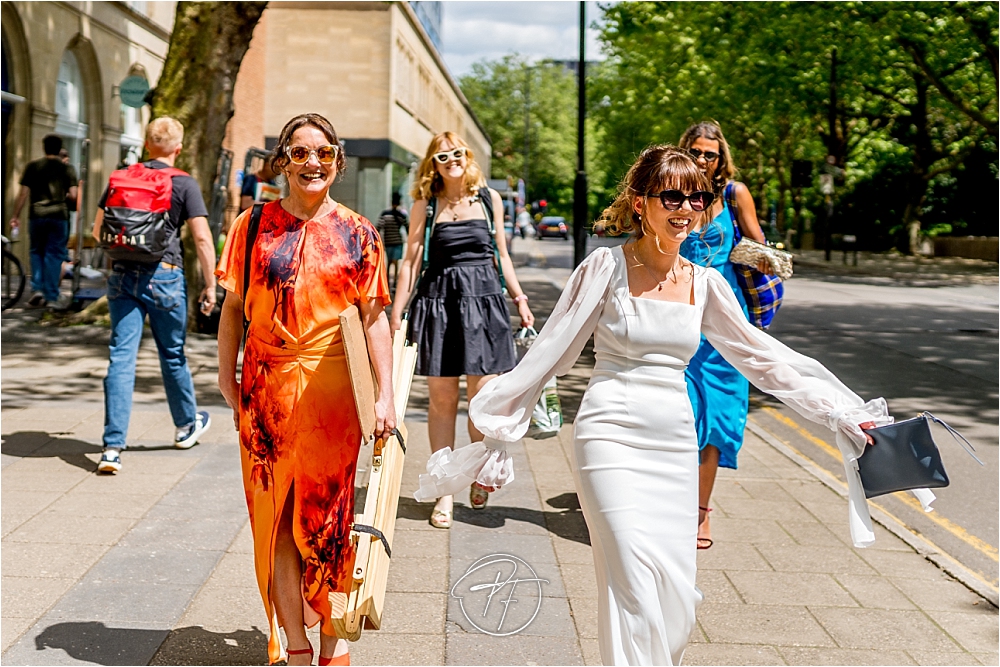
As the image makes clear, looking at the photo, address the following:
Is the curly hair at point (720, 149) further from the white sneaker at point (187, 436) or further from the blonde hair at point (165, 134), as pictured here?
the white sneaker at point (187, 436)

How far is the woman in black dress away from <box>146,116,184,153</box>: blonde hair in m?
1.56

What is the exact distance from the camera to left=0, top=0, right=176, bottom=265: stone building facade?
1930cm

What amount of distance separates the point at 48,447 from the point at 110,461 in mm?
892

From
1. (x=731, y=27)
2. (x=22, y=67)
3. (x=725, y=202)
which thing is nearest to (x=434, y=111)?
(x=731, y=27)

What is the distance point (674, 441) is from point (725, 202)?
2495 mm

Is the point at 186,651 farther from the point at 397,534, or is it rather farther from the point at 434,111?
the point at 434,111

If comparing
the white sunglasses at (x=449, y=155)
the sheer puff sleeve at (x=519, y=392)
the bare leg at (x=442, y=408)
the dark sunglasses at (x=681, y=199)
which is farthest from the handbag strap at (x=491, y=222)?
the dark sunglasses at (x=681, y=199)

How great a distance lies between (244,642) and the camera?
13.6 feet

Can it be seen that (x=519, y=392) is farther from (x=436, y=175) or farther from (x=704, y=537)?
(x=436, y=175)

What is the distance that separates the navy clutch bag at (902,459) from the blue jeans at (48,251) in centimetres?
1237

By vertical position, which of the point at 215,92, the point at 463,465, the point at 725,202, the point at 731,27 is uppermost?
the point at 731,27

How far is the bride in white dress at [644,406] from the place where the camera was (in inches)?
130

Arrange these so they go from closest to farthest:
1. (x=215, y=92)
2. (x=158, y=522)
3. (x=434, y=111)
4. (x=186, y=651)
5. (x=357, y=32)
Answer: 1. (x=186, y=651)
2. (x=158, y=522)
3. (x=215, y=92)
4. (x=357, y=32)
5. (x=434, y=111)

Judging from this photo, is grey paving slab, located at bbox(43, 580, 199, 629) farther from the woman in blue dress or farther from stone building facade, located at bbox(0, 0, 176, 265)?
stone building facade, located at bbox(0, 0, 176, 265)
